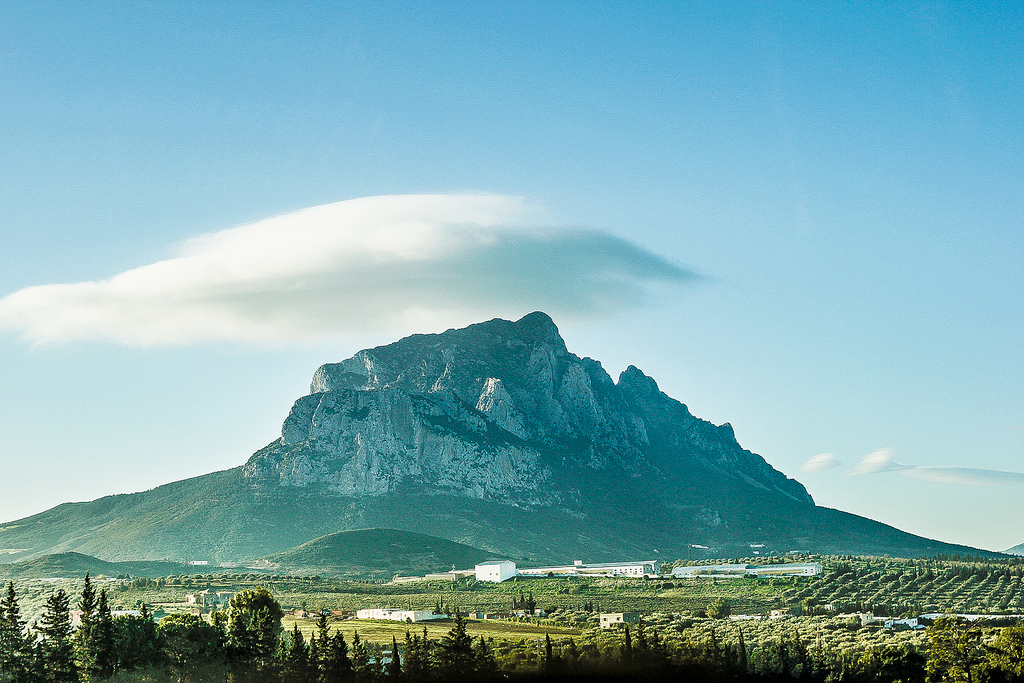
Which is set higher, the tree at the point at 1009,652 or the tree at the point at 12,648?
the tree at the point at 12,648

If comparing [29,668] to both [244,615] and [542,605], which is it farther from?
[542,605]

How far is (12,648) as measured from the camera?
76125 millimetres

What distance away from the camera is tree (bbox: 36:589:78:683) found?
75.0 meters

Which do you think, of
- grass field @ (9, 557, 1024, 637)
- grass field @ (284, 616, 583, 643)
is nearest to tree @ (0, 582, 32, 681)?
grass field @ (284, 616, 583, 643)

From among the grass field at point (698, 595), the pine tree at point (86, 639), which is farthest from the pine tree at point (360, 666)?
the grass field at point (698, 595)

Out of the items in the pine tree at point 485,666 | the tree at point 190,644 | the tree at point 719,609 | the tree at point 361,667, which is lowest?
the tree at point 719,609

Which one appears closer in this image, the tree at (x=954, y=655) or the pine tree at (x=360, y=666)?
the pine tree at (x=360, y=666)

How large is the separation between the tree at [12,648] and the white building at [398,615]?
78.1 metres

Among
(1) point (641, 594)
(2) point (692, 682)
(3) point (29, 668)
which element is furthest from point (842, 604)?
(3) point (29, 668)

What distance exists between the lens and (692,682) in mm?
85312

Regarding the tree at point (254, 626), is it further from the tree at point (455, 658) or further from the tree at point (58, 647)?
the tree at point (455, 658)

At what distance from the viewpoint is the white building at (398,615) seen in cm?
15475

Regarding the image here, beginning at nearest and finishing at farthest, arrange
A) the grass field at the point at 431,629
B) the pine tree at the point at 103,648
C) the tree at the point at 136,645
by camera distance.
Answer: the pine tree at the point at 103,648 → the tree at the point at 136,645 → the grass field at the point at 431,629

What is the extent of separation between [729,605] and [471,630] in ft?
157
